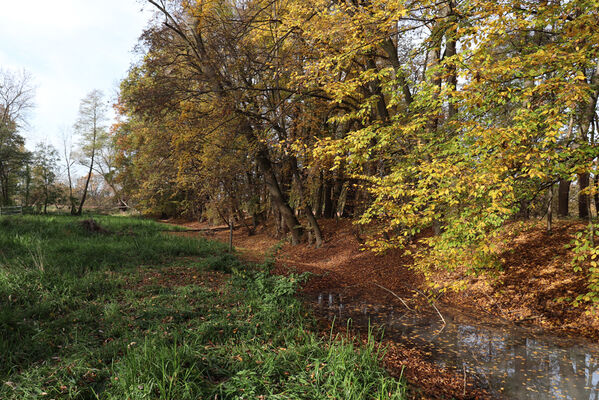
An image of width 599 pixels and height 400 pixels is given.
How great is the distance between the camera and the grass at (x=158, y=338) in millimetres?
2635

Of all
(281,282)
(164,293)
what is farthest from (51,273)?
(281,282)

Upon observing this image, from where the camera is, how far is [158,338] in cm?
342

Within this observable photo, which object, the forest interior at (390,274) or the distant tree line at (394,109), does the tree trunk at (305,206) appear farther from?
the forest interior at (390,274)

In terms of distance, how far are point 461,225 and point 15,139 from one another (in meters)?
31.4

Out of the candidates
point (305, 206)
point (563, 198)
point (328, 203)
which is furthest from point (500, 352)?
point (328, 203)

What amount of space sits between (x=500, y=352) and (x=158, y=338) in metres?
4.88

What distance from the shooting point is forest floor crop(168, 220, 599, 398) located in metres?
3.85

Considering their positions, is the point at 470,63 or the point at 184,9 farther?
the point at 184,9

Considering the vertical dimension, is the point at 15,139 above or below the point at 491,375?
above

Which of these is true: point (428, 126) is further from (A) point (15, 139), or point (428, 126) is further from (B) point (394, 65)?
(A) point (15, 139)

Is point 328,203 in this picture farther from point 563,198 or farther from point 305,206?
point 563,198

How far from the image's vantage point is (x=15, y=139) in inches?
913

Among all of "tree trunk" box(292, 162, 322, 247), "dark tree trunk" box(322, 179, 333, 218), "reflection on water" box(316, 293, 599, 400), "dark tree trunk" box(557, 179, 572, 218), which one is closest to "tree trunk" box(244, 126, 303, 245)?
"tree trunk" box(292, 162, 322, 247)

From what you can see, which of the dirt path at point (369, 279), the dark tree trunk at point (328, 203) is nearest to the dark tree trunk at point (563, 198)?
the dirt path at point (369, 279)
